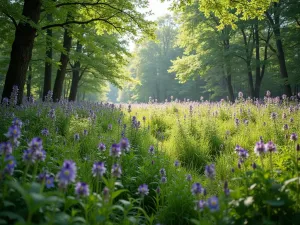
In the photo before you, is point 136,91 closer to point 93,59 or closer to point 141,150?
point 93,59

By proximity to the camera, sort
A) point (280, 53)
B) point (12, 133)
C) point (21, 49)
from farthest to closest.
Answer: point (280, 53) → point (21, 49) → point (12, 133)

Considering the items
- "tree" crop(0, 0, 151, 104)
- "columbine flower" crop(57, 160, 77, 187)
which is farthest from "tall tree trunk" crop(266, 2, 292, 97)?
"columbine flower" crop(57, 160, 77, 187)

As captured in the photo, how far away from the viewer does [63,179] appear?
174 cm

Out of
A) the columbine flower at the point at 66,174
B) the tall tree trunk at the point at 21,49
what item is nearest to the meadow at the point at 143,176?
the columbine flower at the point at 66,174

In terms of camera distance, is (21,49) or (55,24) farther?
(55,24)

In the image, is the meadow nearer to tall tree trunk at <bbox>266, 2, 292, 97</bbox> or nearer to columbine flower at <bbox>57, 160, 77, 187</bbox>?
columbine flower at <bbox>57, 160, 77, 187</bbox>

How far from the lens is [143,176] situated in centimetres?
387

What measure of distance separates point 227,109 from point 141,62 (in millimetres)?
39058

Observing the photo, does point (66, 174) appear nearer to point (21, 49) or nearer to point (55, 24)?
point (21, 49)

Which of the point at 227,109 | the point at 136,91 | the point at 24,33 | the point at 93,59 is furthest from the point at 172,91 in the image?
the point at 24,33

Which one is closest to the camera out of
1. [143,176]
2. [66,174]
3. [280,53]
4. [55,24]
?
[66,174]

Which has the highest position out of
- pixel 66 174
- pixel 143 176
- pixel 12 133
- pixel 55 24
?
pixel 55 24

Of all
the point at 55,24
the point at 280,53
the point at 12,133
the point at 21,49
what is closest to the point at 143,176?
the point at 12,133

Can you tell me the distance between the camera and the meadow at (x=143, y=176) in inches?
77.1
